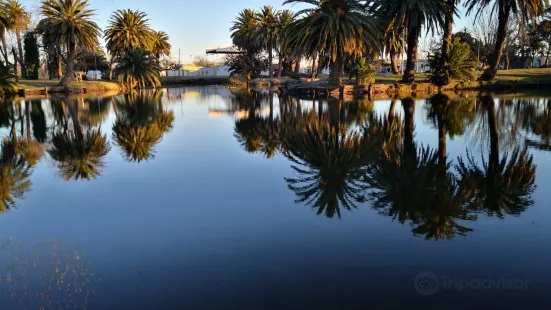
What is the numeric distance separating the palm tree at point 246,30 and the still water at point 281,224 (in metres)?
61.3

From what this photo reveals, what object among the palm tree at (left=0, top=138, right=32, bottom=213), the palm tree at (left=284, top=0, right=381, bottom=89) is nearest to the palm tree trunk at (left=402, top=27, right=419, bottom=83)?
the palm tree at (left=284, top=0, right=381, bottom=89)

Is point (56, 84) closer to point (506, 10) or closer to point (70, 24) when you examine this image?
point (70, 24)

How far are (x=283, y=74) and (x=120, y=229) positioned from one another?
7420 cm

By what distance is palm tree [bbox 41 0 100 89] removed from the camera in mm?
46781

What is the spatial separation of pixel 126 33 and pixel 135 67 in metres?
5.60

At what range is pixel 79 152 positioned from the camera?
1287 centimetres

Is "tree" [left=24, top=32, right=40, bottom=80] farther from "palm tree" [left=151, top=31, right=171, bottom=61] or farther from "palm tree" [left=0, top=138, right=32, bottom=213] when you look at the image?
"palm tree" [left=0, top=138, right=32, bottom=213]

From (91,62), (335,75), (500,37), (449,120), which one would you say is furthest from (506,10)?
(91,62)

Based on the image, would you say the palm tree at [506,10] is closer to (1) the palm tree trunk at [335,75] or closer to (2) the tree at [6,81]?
(1) the palm tree trunk at [335,75]

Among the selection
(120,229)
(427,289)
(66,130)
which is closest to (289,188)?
(120,229)

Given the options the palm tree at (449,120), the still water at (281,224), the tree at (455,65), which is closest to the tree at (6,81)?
the still water at (281,224)

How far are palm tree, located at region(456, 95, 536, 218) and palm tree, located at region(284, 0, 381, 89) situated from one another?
24.1m

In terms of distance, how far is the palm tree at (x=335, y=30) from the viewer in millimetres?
34594

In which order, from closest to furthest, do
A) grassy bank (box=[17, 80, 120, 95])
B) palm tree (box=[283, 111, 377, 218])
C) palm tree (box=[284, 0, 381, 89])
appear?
palm tree (box=[283, 111, 377, 218]), palm tree (box=[284, 0, 381, 89]), grassy bank (box=[17, 80, 120, 95])
